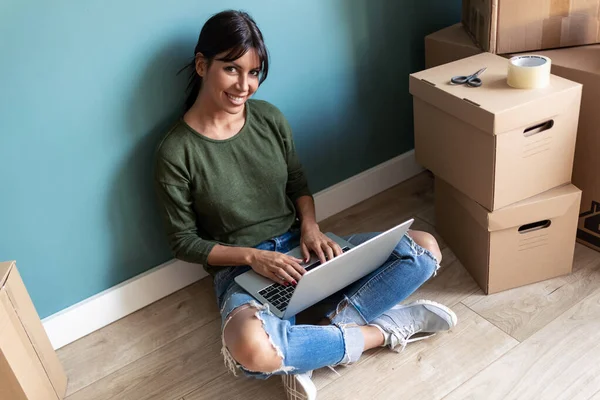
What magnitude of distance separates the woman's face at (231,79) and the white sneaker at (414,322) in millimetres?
553

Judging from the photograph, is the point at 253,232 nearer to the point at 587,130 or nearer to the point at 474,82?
the point at 474,82

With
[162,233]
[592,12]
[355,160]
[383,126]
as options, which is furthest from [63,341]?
[592,12]

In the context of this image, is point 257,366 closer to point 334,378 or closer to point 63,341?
point 334,378

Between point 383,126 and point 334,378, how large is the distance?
805 mm

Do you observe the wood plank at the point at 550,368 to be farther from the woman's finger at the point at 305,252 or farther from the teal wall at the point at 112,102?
the teal wall at the point at 112,102

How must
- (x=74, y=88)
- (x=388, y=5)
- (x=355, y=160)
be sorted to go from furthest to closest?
(x=355, y=160)
(x=388, y=5)
(x=74, y=88)

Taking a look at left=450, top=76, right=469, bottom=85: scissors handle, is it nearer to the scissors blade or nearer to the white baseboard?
the scissors blade

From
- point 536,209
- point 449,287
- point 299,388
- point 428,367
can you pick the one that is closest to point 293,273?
point 299,388

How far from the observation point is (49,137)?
1.19 meters

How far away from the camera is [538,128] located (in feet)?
4.13

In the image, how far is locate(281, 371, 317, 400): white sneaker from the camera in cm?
111

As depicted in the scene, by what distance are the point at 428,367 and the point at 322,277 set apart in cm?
32

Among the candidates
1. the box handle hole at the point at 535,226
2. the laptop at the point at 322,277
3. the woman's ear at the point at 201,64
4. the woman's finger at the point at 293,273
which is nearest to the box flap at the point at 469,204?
the box handle hole at the point at 535,226

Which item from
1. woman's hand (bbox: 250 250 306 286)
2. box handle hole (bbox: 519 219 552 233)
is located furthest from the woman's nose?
box handle hole (bbox: 519 219 552 233)
